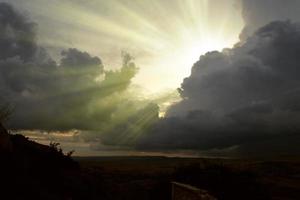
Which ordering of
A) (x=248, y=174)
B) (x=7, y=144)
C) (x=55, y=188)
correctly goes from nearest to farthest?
(x=7, y=144)
(x=55, y=188)
(x=248, y=174)

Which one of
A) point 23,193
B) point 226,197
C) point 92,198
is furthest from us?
point 226,197

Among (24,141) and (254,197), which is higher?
(24,141)

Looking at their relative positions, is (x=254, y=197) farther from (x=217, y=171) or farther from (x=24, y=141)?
(x=24, y=141)

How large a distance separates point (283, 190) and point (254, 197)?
60.0 m

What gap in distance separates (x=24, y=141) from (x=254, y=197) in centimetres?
2023

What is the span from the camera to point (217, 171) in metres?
34.8

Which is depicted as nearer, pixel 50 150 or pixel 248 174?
pixel 50 150

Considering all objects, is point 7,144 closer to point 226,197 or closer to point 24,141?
point 24,141

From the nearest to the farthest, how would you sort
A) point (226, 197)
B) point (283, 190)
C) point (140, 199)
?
point (226, 197), point (140, 199), point (283, 190)

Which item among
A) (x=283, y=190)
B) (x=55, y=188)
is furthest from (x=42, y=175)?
(x=283, y=190)

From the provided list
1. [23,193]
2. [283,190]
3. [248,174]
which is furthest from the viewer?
[283,190]

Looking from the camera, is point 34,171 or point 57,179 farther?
point 57,179

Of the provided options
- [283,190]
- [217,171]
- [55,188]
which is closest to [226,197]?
[217,171]

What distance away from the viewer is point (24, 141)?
75.5 feet
